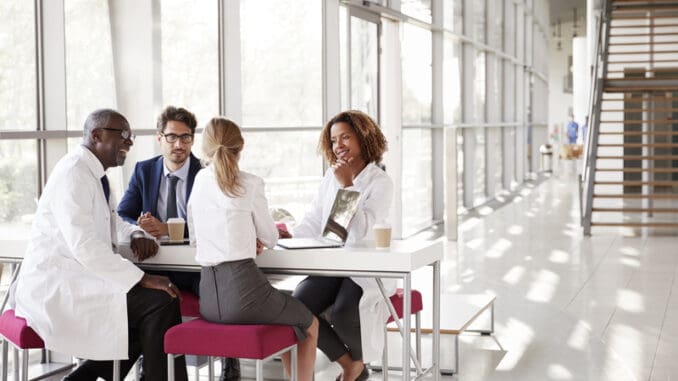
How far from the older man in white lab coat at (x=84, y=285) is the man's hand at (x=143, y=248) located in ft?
0.59

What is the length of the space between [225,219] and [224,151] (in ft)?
0.92

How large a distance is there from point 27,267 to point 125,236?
Answer: 52 centimetres

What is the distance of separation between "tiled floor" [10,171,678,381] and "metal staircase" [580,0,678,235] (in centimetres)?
95

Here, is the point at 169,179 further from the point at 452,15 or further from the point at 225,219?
the point at 452,15

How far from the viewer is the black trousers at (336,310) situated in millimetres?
4391

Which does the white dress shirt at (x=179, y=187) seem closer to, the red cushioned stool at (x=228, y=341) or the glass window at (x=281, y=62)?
the red cushioned stool at (x=228, y=341)

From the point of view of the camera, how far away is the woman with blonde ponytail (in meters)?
3.78

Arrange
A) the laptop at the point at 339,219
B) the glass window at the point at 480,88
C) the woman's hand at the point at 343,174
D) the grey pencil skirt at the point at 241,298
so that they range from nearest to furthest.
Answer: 1. the grey pencil skirt at the point at 241,298
2. the laptop at the point at 339,219
3. the woman's hand at the point at 343,174
4. the glass window at the point at 480,88

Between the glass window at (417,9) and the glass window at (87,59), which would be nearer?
the glass window at (87,59)

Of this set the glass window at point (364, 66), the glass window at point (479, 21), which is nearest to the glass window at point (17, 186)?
the glass window at point (364, 66)

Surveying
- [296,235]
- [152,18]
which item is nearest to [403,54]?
[152,18]

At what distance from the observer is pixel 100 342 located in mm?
3898

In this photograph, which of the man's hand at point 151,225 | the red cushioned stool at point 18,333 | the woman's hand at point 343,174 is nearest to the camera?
the red cushioned stool at point 18,333

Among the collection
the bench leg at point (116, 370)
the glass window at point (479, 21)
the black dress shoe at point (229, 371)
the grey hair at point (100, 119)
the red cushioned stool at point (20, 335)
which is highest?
the glass window at point (479, 21)
